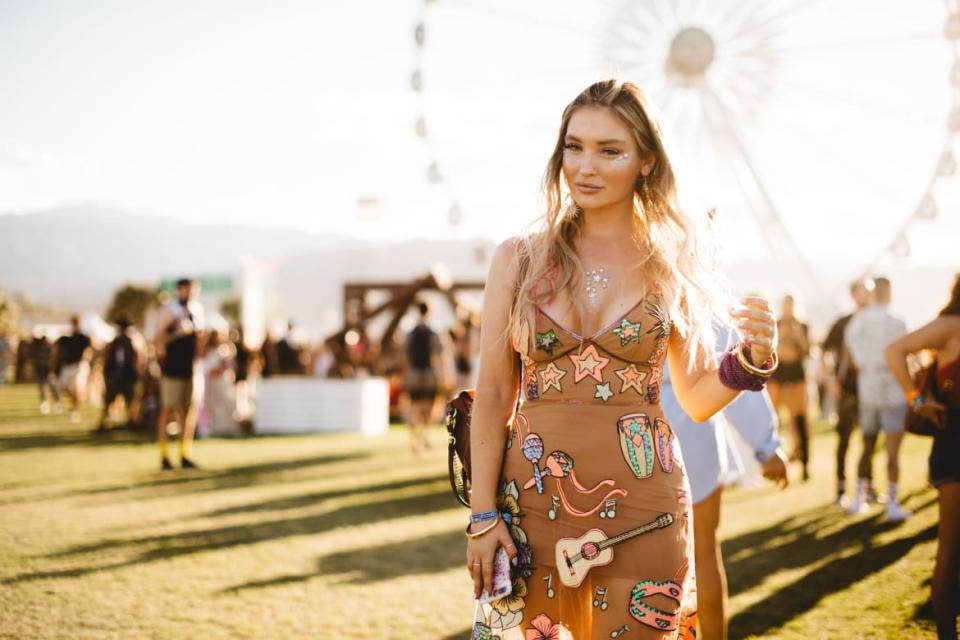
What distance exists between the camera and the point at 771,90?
41.6ft

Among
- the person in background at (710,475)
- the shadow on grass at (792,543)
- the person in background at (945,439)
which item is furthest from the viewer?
the shadow on grass at (792,543)

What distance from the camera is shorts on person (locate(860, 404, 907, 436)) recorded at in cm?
691

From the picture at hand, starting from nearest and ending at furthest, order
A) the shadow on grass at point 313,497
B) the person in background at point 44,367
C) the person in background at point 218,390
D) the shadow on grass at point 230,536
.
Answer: the shadow on grass at point 230,536 → the shadow on grass at point 313,497 → the person in background at point 218,390 → the person in background at point 44,367

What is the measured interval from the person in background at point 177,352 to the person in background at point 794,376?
6260 mm

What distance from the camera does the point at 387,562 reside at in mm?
5301

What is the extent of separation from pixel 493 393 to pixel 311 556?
12.8ft

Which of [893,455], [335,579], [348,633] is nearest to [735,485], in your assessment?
[893,455]

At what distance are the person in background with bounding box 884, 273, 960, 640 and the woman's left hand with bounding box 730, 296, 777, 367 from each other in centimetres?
194

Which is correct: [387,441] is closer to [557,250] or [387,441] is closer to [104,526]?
[104,526]

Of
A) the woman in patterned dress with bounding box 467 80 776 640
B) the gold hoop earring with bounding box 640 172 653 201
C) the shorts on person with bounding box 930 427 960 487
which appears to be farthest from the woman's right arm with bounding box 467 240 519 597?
the shorts on person with bounding box 930 427 960 487

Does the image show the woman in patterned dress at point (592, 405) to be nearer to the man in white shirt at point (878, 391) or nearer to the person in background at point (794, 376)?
the man in white shirt at point (878, 391)

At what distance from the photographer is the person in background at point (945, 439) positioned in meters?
3.27

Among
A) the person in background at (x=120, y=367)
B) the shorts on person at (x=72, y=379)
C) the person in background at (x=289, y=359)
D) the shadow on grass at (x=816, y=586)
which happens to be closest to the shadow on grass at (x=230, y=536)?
the shadow on grass at (x=816, y=586)

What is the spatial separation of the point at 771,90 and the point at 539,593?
12.4 meters
